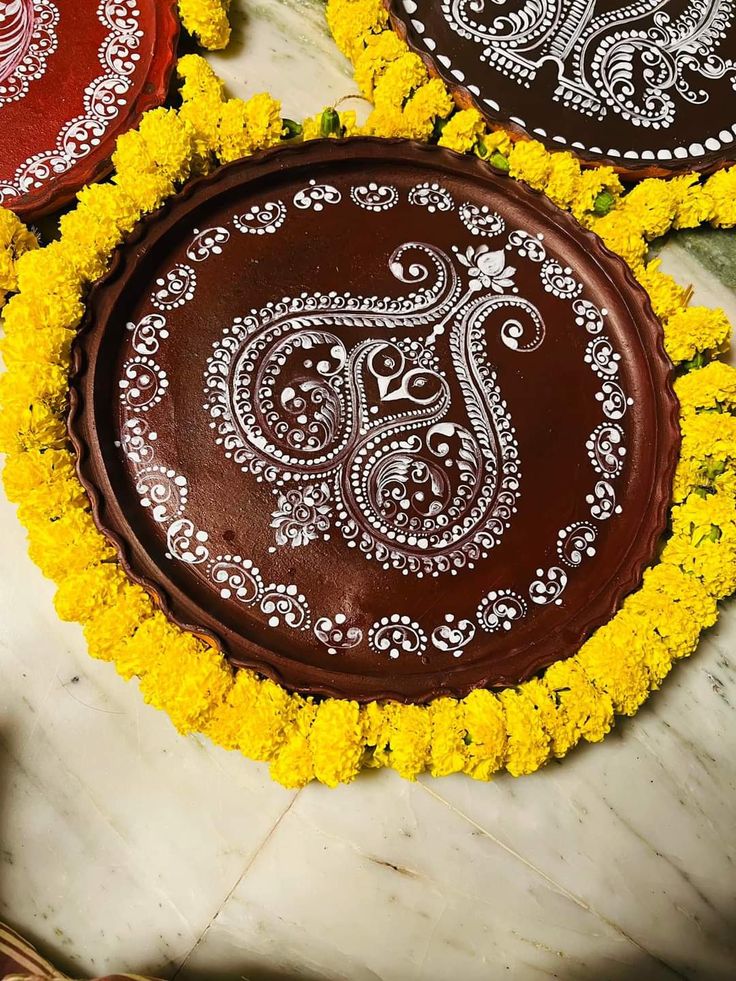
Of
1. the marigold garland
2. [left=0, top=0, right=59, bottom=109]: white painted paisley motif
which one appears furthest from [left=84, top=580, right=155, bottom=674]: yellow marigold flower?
[left=0, top=0, right=59, bottom=109]: white painted paisley motif

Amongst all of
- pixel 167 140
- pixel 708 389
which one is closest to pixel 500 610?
pixel 708 389

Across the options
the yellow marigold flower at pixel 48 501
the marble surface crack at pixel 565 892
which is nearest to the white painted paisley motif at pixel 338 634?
the marble surface crack at pixel 565 892

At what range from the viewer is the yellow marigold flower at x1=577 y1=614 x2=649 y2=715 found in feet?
3.14

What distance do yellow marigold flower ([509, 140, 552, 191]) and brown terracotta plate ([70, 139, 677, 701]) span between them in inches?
1.5

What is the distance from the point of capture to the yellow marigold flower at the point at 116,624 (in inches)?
35.3

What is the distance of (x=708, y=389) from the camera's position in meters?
1.04

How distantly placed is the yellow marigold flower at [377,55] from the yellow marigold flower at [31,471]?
675mm

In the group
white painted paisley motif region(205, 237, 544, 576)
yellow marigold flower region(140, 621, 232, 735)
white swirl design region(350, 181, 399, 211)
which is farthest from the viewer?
white swirl design region(350, 181, 399, 211)

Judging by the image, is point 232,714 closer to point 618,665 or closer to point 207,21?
point 618,665

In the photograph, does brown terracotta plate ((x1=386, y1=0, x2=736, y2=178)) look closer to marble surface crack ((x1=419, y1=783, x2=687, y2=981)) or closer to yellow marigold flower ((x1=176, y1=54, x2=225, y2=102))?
yellow marigold flower ((x1=176, y1=54, x2=225, y2=102))

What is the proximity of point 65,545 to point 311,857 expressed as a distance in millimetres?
469

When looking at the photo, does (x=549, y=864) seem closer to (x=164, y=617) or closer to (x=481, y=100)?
(x=164, y=617)

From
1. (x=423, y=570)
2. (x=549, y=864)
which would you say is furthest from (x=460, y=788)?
(x=423, y=570)

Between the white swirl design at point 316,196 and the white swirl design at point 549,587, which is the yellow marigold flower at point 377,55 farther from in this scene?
the white swirl design at point 549,587
